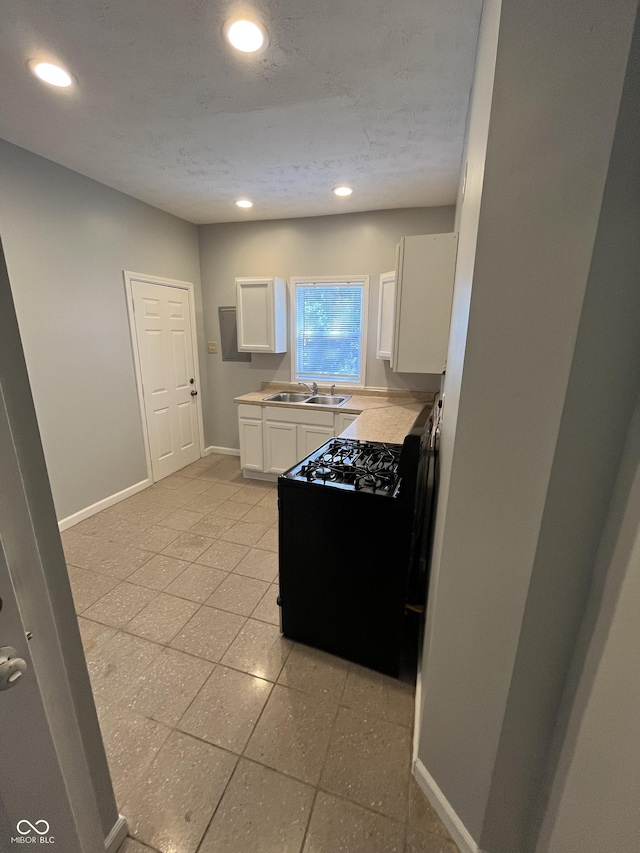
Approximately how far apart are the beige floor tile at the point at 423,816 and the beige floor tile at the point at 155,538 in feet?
6.92

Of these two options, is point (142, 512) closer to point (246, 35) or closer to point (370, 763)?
point (370, 763)

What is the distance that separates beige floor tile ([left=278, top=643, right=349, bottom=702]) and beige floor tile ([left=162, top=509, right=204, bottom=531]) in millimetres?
1571

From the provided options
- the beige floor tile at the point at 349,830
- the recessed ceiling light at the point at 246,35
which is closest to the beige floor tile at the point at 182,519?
the beige floor tile at the point at 349,830

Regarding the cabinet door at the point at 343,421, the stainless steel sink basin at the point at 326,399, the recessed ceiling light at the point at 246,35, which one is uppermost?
the recessed ceiling light at the point at 246,35

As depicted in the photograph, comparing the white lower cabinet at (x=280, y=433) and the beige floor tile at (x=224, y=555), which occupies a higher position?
the white lower cabinet at (x=280, y=433)

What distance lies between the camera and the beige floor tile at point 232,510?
3115 millimetres

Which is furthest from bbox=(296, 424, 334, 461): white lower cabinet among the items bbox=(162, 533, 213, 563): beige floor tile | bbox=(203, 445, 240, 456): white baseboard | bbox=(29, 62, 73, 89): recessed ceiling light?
bbox=(29, 62, 73, 89): recessed ceiling light

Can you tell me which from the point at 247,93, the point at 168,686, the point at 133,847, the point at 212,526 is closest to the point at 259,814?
the point at 133,847

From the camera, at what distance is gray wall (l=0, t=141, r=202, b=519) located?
245 cm

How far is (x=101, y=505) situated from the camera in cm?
318

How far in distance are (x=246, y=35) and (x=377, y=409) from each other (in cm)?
253

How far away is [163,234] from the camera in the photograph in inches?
142

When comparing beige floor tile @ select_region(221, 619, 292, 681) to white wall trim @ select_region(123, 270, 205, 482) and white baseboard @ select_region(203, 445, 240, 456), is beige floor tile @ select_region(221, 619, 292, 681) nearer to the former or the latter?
white wall trim @ select_region(123, 270, 205, 482)

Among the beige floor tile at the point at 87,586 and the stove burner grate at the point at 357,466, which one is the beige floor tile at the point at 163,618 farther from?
the stove burner grate at the point at 357,466
